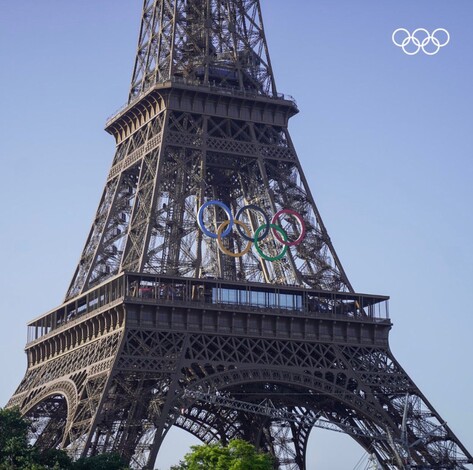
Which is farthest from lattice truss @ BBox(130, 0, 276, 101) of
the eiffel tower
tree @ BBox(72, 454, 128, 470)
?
tree @ BBox(72, 454, 128, 470)

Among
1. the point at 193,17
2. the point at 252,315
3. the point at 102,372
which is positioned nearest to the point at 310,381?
the point at 252,315

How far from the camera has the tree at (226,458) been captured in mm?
87938

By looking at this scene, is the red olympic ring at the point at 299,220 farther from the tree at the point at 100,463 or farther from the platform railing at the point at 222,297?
the tree at the point at 100,463

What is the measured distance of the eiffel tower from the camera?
3669 inches

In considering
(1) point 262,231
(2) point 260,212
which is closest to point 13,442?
(1) point 262,231

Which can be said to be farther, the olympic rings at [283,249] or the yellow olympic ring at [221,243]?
the olympic rings at [283,249]

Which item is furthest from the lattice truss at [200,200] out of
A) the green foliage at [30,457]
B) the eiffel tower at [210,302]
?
the green foliage at [30,457]

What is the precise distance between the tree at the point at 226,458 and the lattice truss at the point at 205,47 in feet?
93.4

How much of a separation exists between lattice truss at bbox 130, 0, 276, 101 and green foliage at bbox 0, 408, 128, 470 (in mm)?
28889

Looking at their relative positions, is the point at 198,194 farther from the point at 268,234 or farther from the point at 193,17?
the point at 193,17

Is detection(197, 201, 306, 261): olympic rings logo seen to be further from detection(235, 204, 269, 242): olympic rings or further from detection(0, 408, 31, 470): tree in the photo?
detection(0, 408, 31, 470): tree

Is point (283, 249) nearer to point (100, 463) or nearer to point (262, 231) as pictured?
point (262, 231)

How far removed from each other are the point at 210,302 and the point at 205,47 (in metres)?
21.3

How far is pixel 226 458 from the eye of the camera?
88.9 metres
